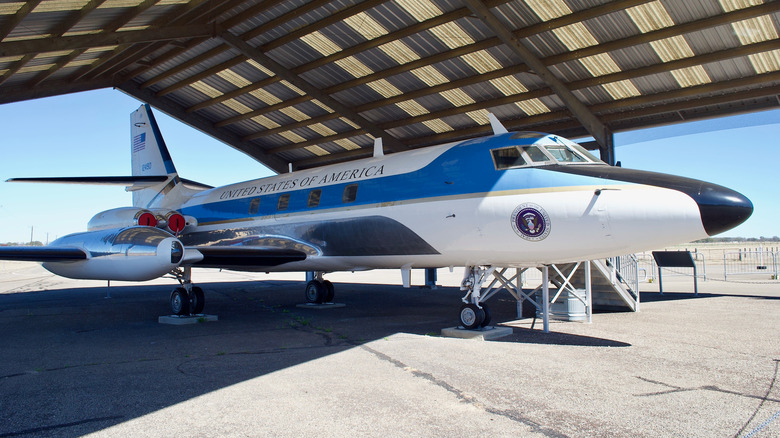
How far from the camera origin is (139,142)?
18156mm

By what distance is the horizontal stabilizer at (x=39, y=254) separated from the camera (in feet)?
31.7

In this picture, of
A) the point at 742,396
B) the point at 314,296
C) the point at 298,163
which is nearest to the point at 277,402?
the point at 742,396

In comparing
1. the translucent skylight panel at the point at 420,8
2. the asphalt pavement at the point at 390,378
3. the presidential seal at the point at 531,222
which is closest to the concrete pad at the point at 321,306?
the asphalt pavement at the point at 390,378

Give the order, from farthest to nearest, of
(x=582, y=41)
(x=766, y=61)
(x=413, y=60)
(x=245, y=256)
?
(x=413, y=60), (x=582, y=41), (x=766, y=61), (x=245, y=256)

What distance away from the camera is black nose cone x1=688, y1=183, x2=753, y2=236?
6953mm

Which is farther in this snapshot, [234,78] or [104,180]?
[234,78]

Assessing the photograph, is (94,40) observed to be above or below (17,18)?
above

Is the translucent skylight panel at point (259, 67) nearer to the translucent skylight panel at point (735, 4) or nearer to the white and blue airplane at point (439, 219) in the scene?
the white and blue airplane at point (439, 219)

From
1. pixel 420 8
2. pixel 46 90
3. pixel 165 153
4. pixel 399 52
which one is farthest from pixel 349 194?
pixel 46 90

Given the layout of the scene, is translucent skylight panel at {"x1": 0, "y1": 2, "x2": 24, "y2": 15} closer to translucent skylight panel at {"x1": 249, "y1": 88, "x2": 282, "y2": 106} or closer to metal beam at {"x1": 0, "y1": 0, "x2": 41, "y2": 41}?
metal beam at {"x1": 0, "y1": 0, "x2": 41, "y2": 41}

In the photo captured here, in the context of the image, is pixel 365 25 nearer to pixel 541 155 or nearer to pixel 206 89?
pixel 206 89

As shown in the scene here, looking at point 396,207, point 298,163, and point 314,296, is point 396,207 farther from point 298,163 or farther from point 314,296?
point 298,163

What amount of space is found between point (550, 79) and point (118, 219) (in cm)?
1188

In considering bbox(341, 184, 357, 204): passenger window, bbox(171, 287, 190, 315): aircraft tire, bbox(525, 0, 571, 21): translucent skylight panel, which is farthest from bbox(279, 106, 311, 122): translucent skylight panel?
bbox(171, 287, 190, 315): aircraft tire
